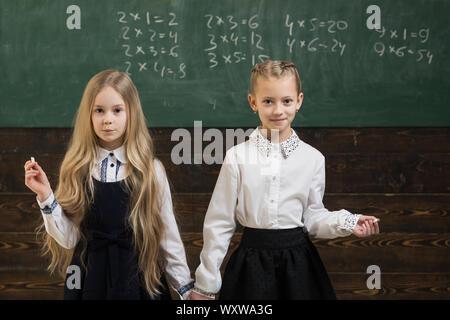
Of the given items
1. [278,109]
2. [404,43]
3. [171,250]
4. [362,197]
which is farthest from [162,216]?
[404,43]

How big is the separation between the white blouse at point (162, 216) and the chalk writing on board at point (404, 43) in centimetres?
143

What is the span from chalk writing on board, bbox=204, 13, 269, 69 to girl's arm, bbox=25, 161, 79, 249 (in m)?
1.28

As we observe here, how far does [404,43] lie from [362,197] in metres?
0.81

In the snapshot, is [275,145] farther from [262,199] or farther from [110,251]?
[110,251]

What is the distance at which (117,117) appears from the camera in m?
1.57

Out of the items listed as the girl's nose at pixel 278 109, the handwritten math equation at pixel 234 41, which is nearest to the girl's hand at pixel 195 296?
the girl's nose at pixel 278 109

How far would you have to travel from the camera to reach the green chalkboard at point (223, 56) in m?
2.47

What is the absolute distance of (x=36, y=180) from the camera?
58.1 inches

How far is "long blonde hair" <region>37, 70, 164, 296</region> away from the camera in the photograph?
5.17ft

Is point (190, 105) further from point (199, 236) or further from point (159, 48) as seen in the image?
point (199, 236)

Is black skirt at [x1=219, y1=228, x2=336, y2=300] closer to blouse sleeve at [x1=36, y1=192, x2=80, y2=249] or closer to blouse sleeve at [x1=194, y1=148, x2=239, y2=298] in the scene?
blouse sleeve at [x1=194, y1=148, x2=239, y2=298]
